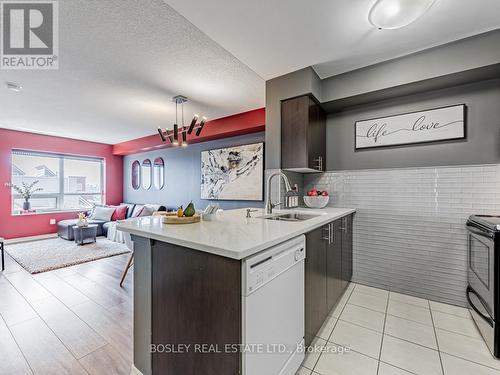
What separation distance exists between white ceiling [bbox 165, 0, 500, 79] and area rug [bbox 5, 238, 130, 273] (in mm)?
3888

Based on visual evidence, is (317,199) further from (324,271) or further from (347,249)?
(324,271)

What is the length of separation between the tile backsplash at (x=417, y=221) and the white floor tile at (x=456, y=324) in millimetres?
293

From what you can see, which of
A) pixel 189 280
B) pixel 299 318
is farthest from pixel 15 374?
pixel 299 318

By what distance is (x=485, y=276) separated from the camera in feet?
5.53

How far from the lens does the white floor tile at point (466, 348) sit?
4.95 ft

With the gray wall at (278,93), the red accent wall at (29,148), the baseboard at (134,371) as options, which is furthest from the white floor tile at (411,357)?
the red accent wall at (29,148)

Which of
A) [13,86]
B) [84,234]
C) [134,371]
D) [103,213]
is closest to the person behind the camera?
[134,371]

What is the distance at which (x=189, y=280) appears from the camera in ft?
3.64

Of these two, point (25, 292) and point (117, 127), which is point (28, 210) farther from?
point (25, 292)

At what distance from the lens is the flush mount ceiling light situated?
1478 mm

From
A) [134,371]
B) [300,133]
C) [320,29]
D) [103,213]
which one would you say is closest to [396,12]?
[320,29]

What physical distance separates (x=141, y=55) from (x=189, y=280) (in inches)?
86.2

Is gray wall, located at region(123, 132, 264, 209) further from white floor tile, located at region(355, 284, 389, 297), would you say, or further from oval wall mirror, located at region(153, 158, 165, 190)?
white floor tile, located at region(355, 284, 389, 297)

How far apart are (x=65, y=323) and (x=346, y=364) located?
2302 millimetres
